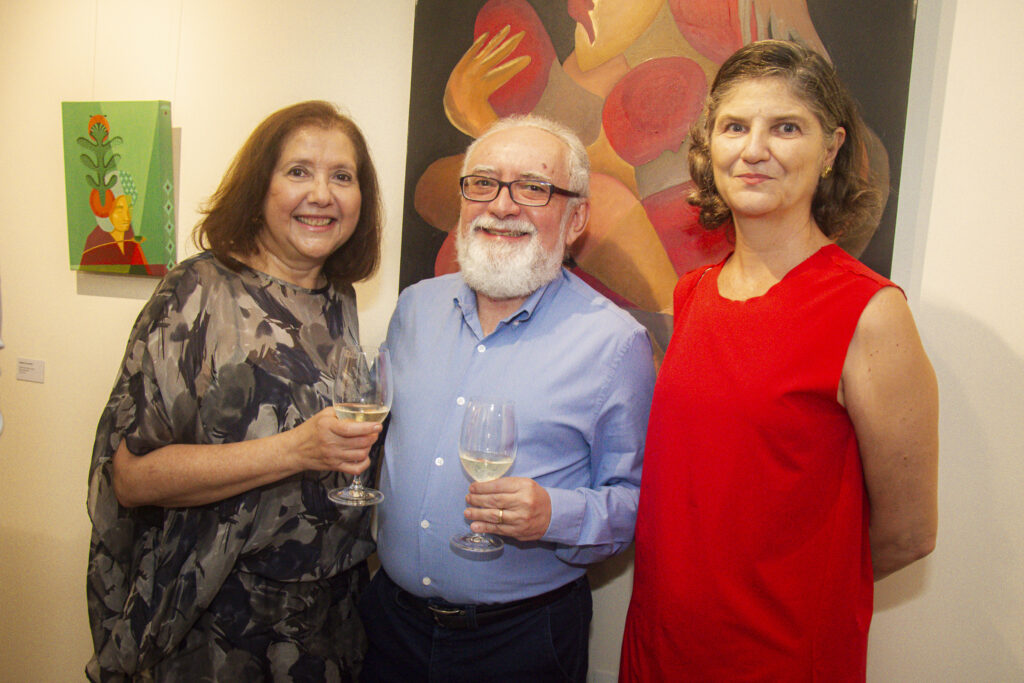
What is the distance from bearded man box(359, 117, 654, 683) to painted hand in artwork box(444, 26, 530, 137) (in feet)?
0.94

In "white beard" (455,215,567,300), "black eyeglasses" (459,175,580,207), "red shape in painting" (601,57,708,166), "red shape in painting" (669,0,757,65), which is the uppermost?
"red shape in painting" (669,0,757,65)

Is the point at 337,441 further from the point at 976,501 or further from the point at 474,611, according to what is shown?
the point at 976,501

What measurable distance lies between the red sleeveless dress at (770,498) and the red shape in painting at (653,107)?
58cm

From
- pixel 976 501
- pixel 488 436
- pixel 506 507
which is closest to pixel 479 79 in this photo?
pixel 488 436

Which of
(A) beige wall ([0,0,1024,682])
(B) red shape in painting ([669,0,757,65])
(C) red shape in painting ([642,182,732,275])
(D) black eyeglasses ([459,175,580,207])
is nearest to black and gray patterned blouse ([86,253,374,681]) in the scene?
(D) black eyeglasses ([459,175,580,207])

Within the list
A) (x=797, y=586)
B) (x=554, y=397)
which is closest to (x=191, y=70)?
(x=554, y=397)

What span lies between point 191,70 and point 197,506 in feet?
5.48

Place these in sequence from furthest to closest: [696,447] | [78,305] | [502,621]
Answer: [78,305] < [502,621] < [696,447]

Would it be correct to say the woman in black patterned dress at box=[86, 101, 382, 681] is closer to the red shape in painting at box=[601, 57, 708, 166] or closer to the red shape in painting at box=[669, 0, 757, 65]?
the red shape in painting at box=[601, 57, 708, 166]

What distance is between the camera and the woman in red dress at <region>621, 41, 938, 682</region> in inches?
47.9

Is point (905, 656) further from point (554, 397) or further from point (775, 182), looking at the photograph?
point (775, 182)

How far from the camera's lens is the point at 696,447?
139 centimetres

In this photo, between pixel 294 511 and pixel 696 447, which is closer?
pixel 696 447

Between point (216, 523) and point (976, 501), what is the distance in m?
1.84
